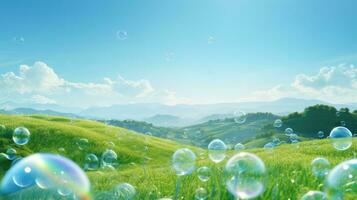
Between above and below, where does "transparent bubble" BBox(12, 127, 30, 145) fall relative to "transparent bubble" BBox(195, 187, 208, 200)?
above

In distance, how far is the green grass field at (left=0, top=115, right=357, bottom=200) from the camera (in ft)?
26.7

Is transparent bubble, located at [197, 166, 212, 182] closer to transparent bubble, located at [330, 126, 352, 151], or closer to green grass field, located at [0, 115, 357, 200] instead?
green grass field, located at [0, 115, 357, 200]

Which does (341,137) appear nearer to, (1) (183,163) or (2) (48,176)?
(1) (183,163)

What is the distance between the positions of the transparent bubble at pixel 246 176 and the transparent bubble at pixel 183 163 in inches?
112

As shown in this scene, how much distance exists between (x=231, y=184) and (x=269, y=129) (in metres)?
166

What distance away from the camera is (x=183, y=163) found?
33.4 feet

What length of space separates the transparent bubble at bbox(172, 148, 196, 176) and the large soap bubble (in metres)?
3.40

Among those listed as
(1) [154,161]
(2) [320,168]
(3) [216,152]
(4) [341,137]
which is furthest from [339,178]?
(1) [154,161]

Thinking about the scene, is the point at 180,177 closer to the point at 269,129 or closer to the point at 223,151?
the point at 223,151

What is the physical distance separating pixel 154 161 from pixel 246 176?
32751mm

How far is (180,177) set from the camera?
399 inches

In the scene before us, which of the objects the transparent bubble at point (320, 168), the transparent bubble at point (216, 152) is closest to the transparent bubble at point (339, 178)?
the transparent bubble at point (320, 168)

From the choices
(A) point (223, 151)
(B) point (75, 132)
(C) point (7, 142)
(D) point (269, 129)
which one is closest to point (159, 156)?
(B) point (75, 132)

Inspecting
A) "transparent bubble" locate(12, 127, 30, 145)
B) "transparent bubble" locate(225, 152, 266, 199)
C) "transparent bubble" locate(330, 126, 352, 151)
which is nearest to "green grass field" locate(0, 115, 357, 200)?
"transparent bubble" locate(225, 152, 266, 199)
